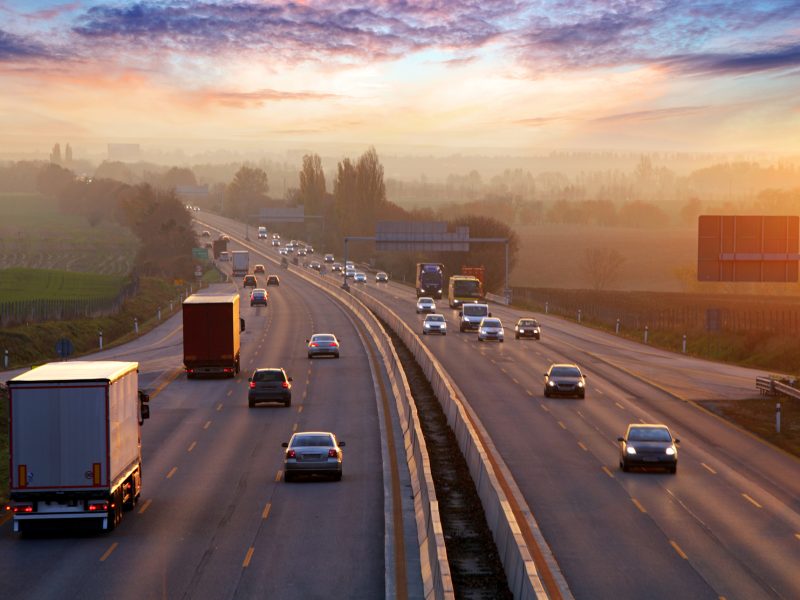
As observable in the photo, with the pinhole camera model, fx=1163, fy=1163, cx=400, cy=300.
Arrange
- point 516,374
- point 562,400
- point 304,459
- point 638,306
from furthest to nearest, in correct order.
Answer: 1. point 638,306
2. point 516,374
3. point 562,400
4. point 304,459

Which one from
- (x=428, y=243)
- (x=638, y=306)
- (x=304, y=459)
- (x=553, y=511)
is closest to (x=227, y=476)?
(x=304, y=459)

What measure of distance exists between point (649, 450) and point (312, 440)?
9416 mm

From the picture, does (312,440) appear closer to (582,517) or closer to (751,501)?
(582,517)

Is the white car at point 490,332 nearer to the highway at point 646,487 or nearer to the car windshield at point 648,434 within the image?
the highway at point 646,487

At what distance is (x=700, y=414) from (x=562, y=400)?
5.87 metres

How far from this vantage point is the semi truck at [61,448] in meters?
23.0

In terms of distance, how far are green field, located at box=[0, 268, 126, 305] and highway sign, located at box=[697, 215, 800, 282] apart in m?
77.5

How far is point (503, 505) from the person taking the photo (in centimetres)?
2188

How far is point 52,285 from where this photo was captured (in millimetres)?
128250

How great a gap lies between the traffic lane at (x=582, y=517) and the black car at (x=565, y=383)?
9.60ft

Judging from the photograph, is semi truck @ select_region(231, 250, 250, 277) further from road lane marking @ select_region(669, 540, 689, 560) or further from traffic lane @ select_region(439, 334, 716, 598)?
road lane marking @ select_region(669, 540, 689, 560)

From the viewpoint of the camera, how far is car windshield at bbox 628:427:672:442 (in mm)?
32719

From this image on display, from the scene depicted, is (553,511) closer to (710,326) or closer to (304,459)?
(304,459)

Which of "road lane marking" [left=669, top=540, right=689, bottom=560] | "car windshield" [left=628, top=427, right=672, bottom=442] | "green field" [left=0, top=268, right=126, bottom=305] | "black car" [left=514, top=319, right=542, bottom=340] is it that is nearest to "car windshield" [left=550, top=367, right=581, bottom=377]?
"car windshield" [left=628, top=427, right=672, bottom=442]
